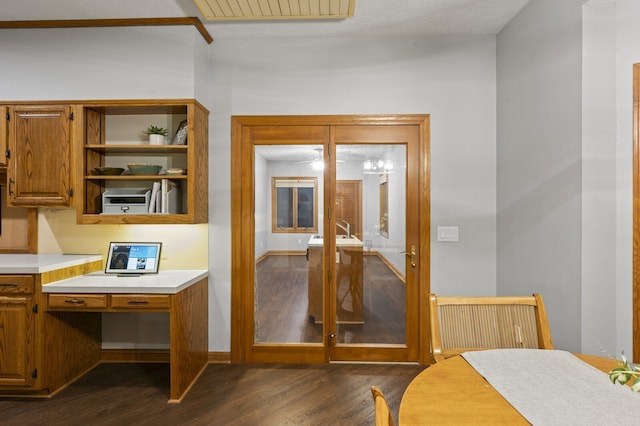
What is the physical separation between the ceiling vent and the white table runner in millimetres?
2385

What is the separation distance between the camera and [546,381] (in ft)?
3.69

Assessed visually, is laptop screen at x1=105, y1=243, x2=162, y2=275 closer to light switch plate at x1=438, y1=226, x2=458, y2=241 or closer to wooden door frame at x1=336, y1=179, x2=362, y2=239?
wooden door frame at x1=336, y1=179, x2=362, y2=239

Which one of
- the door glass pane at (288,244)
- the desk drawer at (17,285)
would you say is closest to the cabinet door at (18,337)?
the desk drawer at (17,285)

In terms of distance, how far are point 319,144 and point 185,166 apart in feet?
3.99

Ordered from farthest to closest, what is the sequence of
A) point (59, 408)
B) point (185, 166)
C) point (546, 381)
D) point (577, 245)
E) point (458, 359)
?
point (185, 166)
point (59, 408)
point (577, 245)
point (458, 359)
point (546, 381)

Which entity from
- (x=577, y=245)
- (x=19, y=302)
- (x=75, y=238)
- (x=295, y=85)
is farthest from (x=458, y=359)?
(x=75, y=238)

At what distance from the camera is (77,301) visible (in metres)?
2.41

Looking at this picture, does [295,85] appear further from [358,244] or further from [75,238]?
[75,238]

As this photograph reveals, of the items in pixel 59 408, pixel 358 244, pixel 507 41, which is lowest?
pixel 59 408

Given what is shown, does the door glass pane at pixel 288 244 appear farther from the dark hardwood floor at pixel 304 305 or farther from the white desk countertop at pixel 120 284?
the white desk countertop at pixel 120 284

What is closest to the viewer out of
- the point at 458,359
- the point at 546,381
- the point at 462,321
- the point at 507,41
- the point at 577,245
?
the point at 546,381

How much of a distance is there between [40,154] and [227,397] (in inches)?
94.8

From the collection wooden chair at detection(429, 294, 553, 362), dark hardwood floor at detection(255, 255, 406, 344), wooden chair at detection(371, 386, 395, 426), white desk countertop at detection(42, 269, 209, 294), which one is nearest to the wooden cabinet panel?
white desk countertop at detection(42, 269, 209, 294)

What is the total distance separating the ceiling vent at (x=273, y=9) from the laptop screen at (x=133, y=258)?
1872mm
